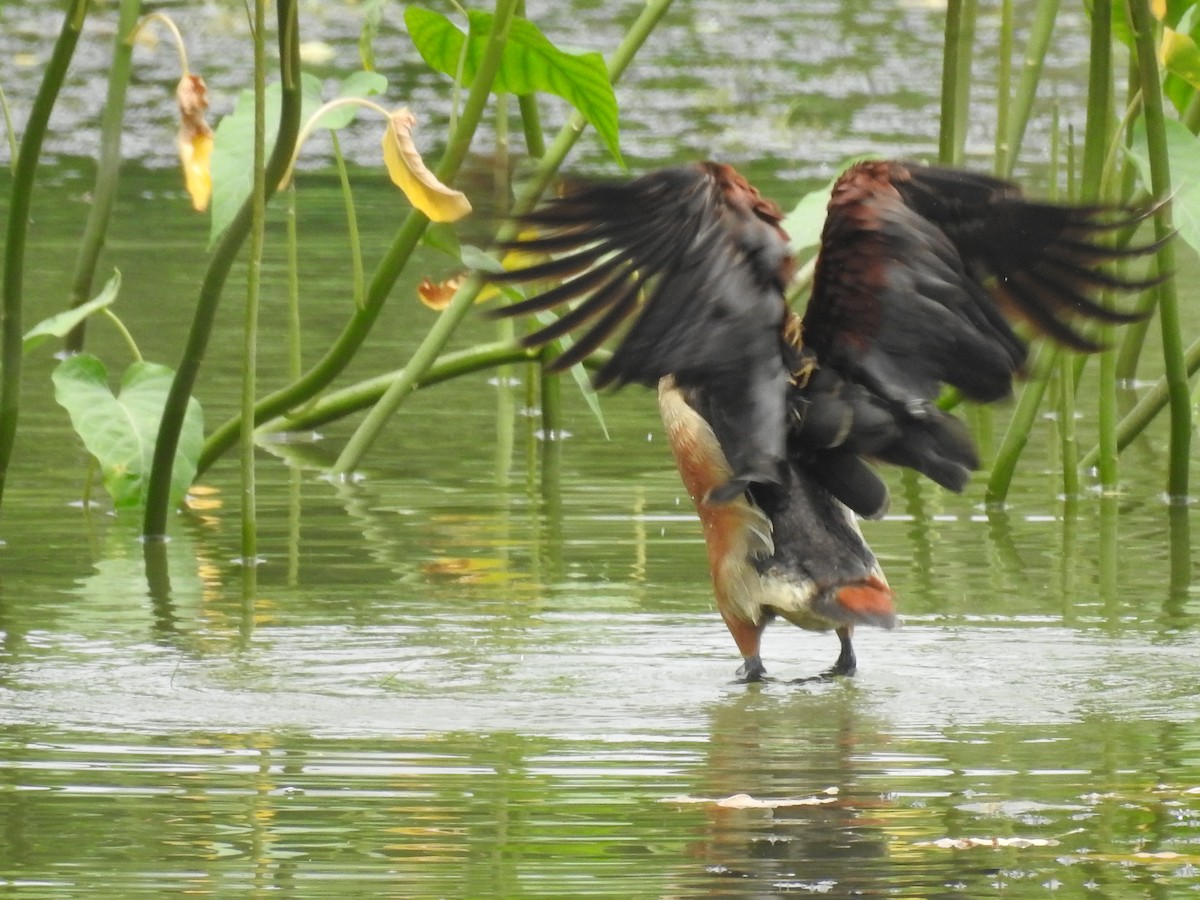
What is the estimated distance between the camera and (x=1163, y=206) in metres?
6.35

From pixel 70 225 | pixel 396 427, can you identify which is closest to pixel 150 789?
pixel 396 427

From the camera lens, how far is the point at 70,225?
1300 cm

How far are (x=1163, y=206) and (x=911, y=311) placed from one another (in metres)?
1.23

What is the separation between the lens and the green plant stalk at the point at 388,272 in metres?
6.52

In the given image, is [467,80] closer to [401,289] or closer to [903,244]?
[903,244]

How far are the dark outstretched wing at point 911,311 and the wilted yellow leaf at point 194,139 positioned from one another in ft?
5.64

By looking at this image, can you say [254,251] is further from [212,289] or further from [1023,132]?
[1023,132]

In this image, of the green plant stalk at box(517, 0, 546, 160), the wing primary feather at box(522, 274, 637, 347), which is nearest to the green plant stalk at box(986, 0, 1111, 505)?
the green plant stalk at box(517, 0, 546, 160)

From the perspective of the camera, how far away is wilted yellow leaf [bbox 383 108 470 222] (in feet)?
18.9

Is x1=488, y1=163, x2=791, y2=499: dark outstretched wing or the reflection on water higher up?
x1=488, y1=163, x2=791, y2=499: dark outstretched wing

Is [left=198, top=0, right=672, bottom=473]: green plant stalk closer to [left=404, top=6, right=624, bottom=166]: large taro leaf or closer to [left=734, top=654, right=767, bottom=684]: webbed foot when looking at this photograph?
[left=404, top=6, right=624, bottom=166]: large taro leaf

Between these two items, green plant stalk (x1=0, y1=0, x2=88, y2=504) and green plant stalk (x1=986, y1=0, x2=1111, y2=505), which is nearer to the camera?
green plant stalk (x1=0, y1=0, x2=88, y2=504)

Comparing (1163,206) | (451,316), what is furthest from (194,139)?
(1163,206)

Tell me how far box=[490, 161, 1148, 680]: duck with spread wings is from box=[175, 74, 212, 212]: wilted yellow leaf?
106 centimetres
